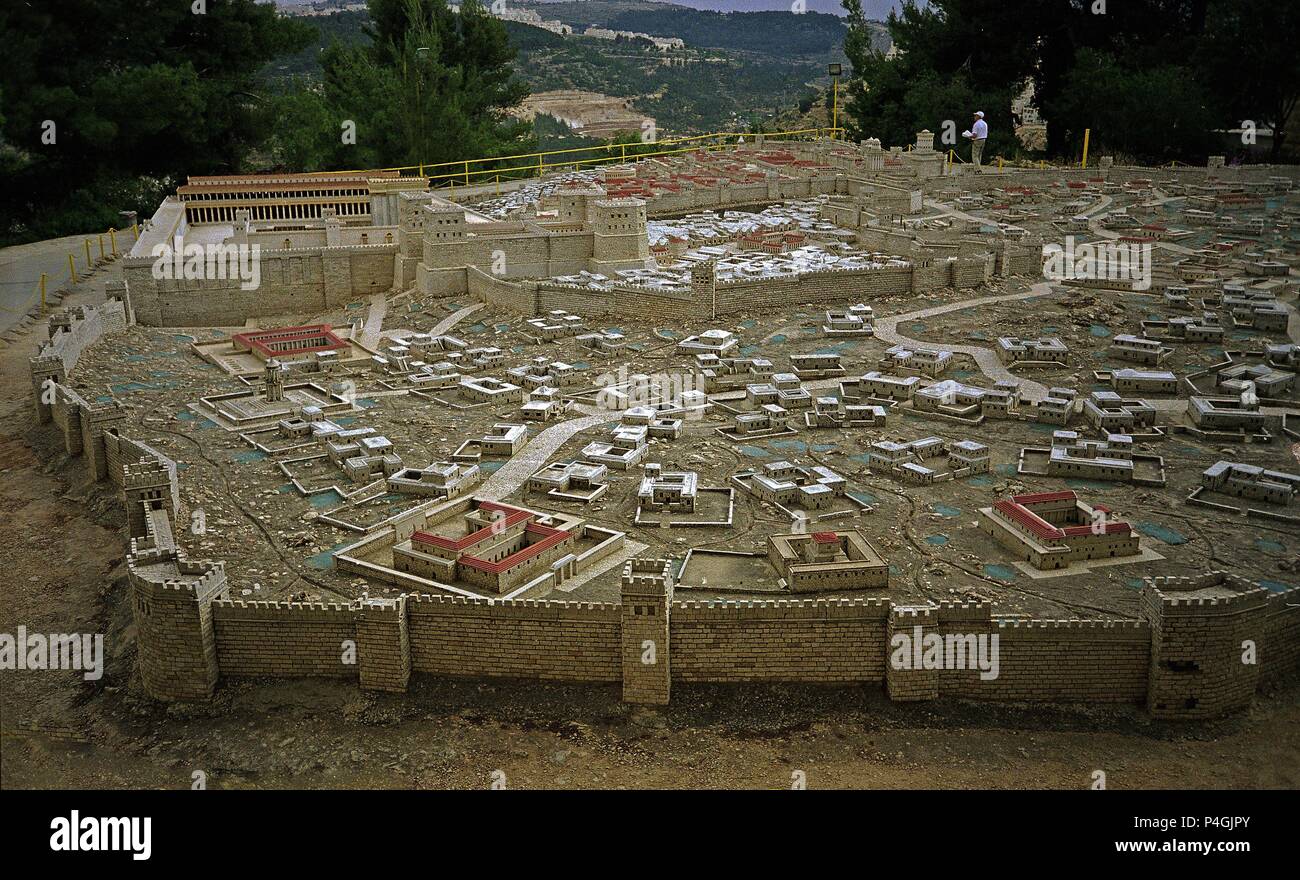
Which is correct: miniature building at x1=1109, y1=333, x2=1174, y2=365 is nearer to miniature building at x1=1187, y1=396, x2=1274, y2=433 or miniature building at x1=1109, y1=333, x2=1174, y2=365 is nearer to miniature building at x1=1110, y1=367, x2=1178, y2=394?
miniature building at x1=1110, y1=367, x2=1178, y2=394

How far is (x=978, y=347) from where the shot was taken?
37.7m

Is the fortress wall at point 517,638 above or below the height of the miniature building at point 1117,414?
below

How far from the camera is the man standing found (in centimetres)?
6838

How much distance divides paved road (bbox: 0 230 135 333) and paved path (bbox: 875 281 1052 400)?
30378 mm

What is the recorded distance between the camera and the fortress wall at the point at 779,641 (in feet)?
67.0

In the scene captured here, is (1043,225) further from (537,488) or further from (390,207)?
(537,488)

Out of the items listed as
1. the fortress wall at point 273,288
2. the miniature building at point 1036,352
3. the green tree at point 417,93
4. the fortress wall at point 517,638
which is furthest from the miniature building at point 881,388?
the green tree at point 417,93

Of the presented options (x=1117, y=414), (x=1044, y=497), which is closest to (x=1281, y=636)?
(x=1044, y=497)

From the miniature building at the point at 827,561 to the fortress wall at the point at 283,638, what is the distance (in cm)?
802

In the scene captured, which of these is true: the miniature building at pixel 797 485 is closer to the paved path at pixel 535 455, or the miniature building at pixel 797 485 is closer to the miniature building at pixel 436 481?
the paved path at pixel 535 455

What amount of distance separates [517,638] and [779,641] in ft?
14.7

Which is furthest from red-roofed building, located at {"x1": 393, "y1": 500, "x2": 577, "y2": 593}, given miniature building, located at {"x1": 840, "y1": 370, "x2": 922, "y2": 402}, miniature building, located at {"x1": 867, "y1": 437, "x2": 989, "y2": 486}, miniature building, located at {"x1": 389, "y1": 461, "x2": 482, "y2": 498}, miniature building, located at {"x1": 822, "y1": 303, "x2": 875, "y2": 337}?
miniature building, located at {"x1": 822, "y1": 303, "x2": 875, "y2": 337}

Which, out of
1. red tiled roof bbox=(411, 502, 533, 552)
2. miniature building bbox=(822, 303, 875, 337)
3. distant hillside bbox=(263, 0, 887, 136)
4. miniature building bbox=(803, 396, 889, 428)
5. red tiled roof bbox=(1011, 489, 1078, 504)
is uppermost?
distant hillside bbox=(263, 0, 887, 136)

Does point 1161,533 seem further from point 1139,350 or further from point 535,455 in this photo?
point 535,455
